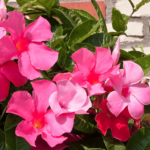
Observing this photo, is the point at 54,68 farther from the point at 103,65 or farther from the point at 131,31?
the point at 131,31

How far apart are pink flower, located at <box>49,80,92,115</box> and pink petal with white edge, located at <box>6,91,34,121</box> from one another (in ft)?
0.09

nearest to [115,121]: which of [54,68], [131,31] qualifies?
[54,68]

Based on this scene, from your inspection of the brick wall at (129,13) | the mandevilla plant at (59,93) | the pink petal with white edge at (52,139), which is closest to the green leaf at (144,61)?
the mandevilla plant at (59,93)

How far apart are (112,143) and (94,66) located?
0.10m

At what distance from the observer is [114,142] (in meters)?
0.25

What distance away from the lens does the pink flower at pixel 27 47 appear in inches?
8.5

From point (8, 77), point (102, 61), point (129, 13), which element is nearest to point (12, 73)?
point (8, 77)

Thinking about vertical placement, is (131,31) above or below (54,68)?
below

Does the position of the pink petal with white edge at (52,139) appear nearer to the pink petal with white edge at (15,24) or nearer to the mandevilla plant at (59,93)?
the mandevilla plant at (59,93)

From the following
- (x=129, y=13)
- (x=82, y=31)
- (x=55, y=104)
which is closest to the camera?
(x=55, y=104)

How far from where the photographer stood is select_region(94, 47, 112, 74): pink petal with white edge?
24 cm

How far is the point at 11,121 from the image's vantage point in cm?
23

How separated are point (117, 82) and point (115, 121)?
0.20 feet

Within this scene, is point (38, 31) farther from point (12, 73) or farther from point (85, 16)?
point (85, 16)
